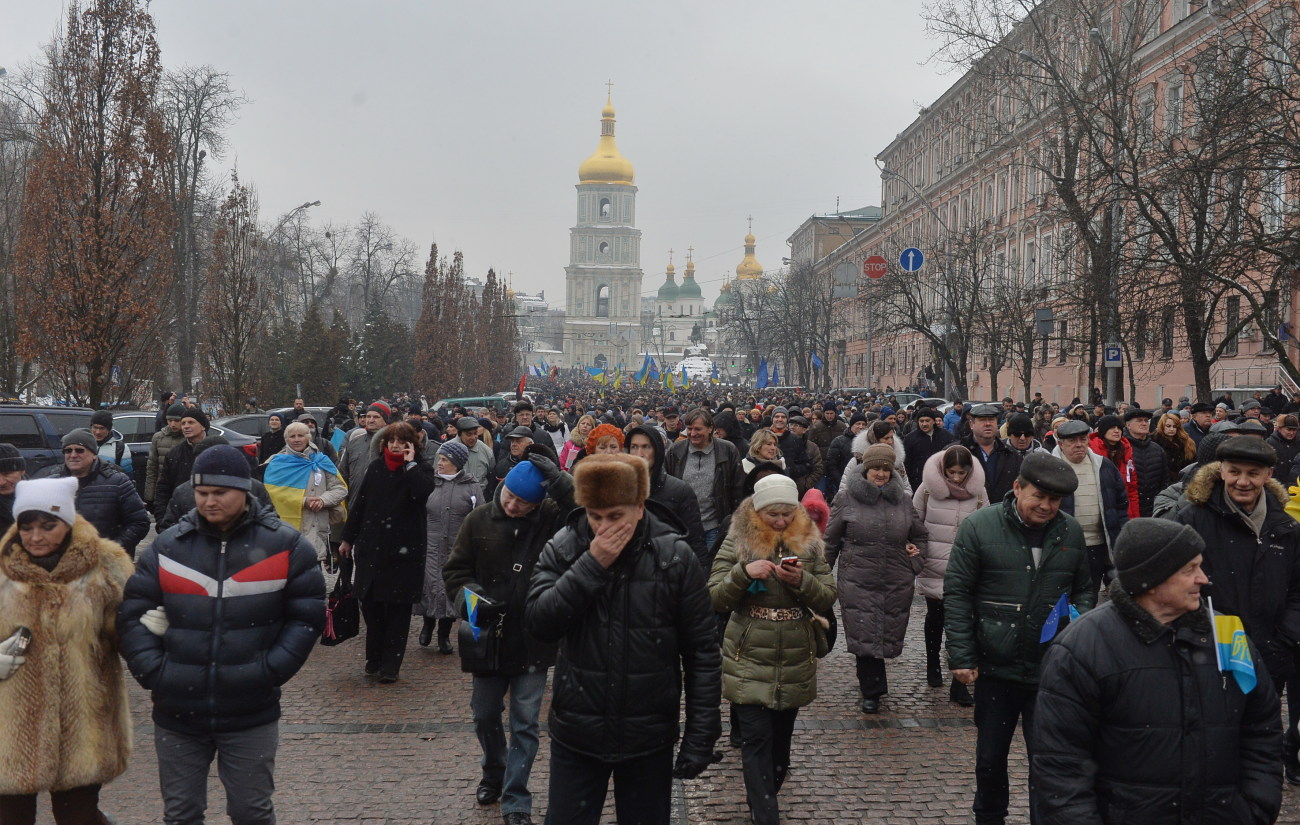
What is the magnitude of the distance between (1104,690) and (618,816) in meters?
1.82

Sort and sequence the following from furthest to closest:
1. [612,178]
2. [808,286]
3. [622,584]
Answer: [612,178] < [808,286] < [622,584]

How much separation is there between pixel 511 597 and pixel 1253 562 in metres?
3.42

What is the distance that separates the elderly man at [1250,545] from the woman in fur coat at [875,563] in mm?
2475

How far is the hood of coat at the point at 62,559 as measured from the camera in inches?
171

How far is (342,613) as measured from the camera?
8.06m

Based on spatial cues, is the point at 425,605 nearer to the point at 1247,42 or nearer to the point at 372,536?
the point at 372,536

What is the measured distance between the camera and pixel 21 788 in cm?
425

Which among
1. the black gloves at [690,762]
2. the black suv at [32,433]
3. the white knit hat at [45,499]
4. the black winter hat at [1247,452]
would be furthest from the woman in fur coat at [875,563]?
the black suv at [32,433]

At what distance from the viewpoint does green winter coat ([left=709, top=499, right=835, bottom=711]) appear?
5426 millimetres

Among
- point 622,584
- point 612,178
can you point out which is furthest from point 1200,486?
point 612,178

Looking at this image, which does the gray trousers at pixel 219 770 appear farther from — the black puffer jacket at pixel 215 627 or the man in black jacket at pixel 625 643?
the man in black jacket at pixel 625 643

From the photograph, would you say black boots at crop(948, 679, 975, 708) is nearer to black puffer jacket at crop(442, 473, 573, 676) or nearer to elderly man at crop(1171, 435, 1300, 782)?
elderly man at crop(1171, 435, 1300, 782)

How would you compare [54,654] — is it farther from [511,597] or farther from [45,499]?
[511,597]

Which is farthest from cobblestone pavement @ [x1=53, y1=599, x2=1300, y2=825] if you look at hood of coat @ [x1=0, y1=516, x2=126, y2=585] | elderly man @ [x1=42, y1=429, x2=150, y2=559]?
hood of coat @ [x1=0, y1=516, x2=126, y2=585]
